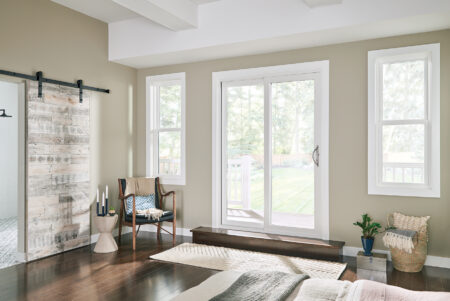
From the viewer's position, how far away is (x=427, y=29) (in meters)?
4.02

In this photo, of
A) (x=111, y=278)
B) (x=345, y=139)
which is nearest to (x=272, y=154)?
(x=345, y=139)

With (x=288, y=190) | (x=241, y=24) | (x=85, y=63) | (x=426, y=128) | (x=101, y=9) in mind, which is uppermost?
(x=101, y=9)

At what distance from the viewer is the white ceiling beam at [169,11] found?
3905 mm

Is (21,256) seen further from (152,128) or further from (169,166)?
(152,128)

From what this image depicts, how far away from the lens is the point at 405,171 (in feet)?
14.0

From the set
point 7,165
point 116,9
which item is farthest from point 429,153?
point 7,165

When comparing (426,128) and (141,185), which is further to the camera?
(141,185)

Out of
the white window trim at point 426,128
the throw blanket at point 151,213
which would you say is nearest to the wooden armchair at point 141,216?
the throw blanket at point 151,213

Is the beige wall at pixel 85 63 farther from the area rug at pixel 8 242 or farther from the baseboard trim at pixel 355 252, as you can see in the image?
the area rug at pixel 8 242

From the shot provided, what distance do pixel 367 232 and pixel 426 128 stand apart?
1300 mm

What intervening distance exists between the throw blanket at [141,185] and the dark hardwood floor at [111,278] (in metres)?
1.06

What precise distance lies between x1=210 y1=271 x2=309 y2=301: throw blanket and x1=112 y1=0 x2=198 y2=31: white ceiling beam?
9.76 ft

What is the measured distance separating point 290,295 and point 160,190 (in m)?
3.95

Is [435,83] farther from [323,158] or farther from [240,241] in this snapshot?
[240,241]
